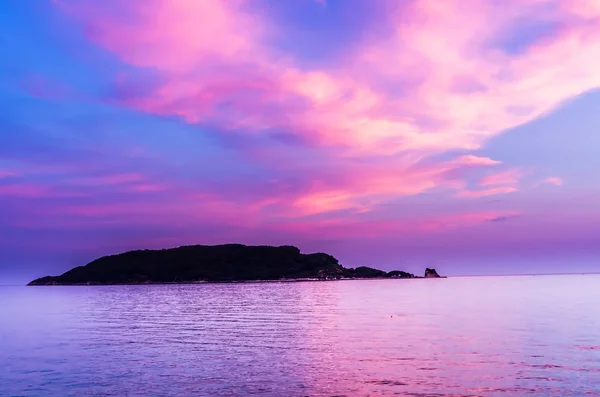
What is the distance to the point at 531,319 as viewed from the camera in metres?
71.7

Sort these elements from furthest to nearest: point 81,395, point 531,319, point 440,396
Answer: point 531,319, point 81,395, point 440,396

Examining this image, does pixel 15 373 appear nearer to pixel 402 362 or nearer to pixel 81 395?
pixel 81 395

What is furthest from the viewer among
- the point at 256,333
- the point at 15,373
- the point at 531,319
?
the point at 531,319

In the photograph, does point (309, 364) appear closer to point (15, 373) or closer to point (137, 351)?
point (137, 351)

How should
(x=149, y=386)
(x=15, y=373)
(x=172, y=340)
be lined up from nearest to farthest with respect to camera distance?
(x=149, y=386)
(x=15, y=373)
(x=172, y=340)

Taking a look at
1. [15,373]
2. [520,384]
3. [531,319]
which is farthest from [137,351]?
[531,319]

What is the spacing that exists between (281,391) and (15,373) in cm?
2085

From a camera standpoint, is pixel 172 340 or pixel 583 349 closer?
pixel 583 349

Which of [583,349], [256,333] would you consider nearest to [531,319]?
[583,349]

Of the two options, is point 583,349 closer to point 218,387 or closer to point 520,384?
point 520,384

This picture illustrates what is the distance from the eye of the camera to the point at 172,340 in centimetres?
5534

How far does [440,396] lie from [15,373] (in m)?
29.8

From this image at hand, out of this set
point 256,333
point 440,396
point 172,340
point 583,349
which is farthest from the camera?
point 256,333

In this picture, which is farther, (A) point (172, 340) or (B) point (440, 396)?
(A) point (172, 340)
